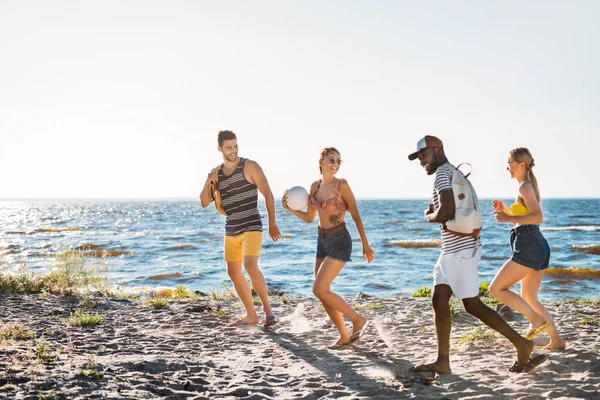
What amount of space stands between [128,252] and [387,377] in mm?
22398

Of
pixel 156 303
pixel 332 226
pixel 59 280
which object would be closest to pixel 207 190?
pixel 332 226

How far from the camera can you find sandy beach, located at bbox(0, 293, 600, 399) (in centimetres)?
454

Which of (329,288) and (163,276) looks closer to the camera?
(329,288)

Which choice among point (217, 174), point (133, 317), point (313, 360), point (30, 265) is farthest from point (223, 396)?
point (30, 265)

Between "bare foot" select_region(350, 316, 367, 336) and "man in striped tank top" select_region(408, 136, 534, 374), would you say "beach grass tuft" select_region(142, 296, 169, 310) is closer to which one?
"bare foot" select_region(350, 316, 367, 336)

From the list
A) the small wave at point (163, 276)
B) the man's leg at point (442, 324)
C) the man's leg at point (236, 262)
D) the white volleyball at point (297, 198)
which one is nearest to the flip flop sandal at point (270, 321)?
the man's leg at point (236, 262)

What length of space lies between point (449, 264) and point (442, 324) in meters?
0.55

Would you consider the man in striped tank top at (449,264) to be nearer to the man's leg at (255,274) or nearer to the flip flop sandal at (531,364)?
the flip flop sandal at (531,364)

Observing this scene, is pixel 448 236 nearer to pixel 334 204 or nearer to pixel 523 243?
pixel 523 243

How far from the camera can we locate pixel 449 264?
459 centimetres

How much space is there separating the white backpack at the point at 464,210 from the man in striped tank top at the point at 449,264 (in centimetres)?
4

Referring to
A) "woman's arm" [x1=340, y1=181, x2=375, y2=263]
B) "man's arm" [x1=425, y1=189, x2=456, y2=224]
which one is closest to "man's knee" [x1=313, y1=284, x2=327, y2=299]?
"woman's arm" [x1=340, y1=181, x2=375, y2=263]

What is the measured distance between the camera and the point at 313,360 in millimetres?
5695

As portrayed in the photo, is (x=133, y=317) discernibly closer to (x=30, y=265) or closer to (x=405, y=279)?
(x=405, y=279)
